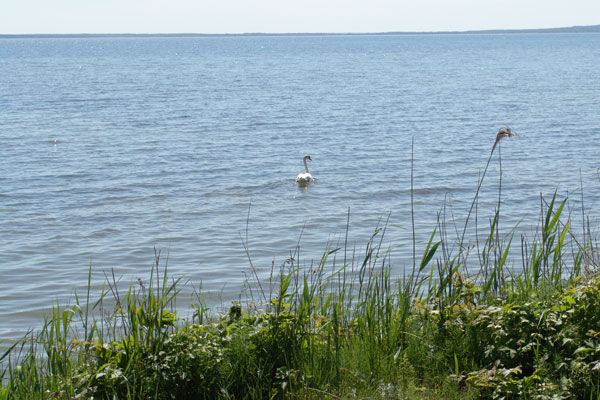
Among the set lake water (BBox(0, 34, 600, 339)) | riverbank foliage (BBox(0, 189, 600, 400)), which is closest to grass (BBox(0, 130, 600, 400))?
riverbank foliage (BBox(0, 189, 600, 400))

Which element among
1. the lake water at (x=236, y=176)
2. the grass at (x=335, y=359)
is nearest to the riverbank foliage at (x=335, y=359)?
the grass at (x=335, y=359)

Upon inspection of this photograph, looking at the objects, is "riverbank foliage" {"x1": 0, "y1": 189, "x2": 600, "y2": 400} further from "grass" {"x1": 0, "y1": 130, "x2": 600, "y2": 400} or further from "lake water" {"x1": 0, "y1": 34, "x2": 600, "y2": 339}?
"lake water" {"x1": 0, "y1": 34, "x2": 600, "y2": 339}

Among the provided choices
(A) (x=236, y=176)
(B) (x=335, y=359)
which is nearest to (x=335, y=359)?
(B) (x=335, y=359)

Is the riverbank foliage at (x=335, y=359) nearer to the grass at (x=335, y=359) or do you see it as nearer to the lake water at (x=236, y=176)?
the grass at (x=335, y=359)

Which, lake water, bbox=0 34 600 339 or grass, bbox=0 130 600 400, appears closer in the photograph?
grass, bbox=0 130 600 400

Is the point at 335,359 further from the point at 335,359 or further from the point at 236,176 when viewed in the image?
the point at 236,176

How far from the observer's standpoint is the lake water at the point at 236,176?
9391 millimetres

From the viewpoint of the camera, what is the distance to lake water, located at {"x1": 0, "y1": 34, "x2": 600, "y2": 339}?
370 inches

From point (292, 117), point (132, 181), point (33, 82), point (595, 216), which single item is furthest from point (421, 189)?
point (33, 82)

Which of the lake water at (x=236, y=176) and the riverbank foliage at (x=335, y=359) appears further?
the lake water at (x=236, y=176)

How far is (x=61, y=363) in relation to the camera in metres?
3.70

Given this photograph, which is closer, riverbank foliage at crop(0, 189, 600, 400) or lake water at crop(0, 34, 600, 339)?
riverbank foliage at crop(0, 189, 600, 400)

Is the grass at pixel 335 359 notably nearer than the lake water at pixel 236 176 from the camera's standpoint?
Yes

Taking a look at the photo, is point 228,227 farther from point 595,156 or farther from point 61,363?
point 595,156
